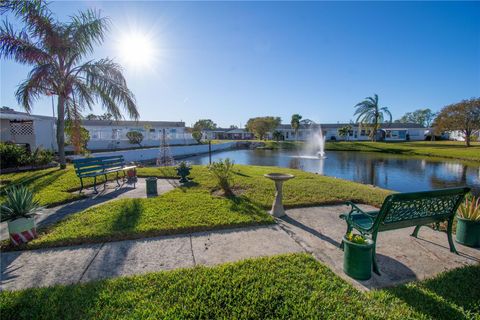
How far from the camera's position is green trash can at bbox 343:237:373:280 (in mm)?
2771

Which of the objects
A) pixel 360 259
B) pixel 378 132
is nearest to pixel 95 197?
pixel 360 259

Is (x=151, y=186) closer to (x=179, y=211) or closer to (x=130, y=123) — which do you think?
(x=179, y=211)

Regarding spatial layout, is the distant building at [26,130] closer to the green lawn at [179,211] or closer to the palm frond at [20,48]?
the palm frond at [20,48]

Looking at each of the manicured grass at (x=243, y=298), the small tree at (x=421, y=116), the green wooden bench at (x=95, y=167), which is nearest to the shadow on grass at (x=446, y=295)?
the manicured grass at (x=243, y=298)

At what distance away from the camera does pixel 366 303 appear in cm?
239

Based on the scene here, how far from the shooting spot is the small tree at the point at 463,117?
30.9m

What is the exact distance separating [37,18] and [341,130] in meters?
55.8

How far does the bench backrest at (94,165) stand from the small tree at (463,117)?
43.2 metres

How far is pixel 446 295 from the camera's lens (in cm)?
251

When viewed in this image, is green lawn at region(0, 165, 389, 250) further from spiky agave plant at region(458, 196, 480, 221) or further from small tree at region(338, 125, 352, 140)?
small tree at region(338, 125, 352, 140)

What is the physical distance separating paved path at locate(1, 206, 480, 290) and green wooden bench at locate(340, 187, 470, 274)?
326 millimetres

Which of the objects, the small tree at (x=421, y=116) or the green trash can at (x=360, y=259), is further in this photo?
the small tree at (x=421, y=116)

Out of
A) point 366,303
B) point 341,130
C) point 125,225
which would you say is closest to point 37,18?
point 125,225

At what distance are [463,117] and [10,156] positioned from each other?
4724 centimetres
